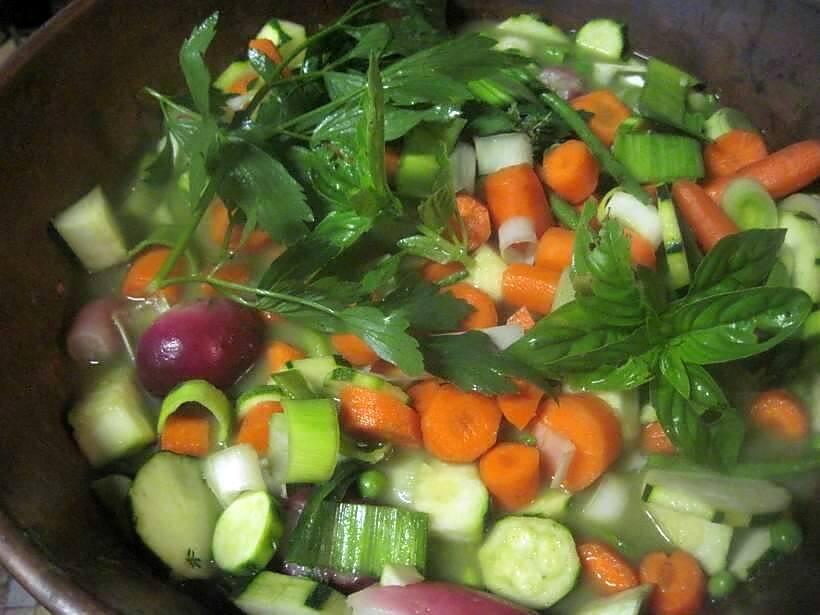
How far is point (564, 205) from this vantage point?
83.3 inches

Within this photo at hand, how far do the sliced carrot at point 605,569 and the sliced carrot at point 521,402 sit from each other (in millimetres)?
278

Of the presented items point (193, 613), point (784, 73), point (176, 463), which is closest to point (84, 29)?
point (176, 463)

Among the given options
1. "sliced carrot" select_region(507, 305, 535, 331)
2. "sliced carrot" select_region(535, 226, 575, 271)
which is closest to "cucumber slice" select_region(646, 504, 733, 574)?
"sliced carrot" select_region(507, 305, 535, 331)

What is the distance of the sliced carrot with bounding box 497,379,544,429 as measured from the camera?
5.68ft

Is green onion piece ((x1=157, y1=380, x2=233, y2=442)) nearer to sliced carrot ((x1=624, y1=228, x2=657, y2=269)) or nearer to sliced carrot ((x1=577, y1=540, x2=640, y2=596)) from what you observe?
sliced carrot ((x1=577, y1=540, x2=640, y2=596))

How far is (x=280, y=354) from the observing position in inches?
75.0

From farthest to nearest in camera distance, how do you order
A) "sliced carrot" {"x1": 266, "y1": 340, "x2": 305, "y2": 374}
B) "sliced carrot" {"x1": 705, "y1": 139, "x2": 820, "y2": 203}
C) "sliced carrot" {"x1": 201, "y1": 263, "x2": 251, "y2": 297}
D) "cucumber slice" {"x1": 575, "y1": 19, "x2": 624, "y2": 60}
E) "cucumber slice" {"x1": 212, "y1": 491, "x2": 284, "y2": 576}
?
1. "cucumber slice" {"x1": 575, "y1": 19, "x2": 624, "y2": 60}
2. "sliced carrot" {"x1": 705, "y1": 139, "x2": 820, "y2": 203}
3. "sliced carrot" {"x1": 201, "y1": 263, "x2": 251, "y2": 297}
4. "sliced carrot" {"x1": 266, "y1": 340, "x2": 305, "y2": 374}
5. "cucumber slice" {"x1": 212, "y1": 491, "x2": 284, "y2": 576}

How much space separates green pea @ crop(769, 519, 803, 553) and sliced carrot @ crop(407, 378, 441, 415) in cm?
73

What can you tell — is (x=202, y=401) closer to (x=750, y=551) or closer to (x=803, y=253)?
(x=750, y=551)

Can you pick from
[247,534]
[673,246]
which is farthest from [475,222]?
[247,534]

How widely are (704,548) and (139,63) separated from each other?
69.0 inches

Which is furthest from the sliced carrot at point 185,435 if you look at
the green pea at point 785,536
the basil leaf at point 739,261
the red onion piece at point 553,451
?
the green pea at point 785,536

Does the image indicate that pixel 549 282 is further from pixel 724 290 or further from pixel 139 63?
pixel 139 63

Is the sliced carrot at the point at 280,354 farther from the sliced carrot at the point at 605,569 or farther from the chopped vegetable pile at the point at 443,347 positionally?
the sliced carrot at the point at 605,569
